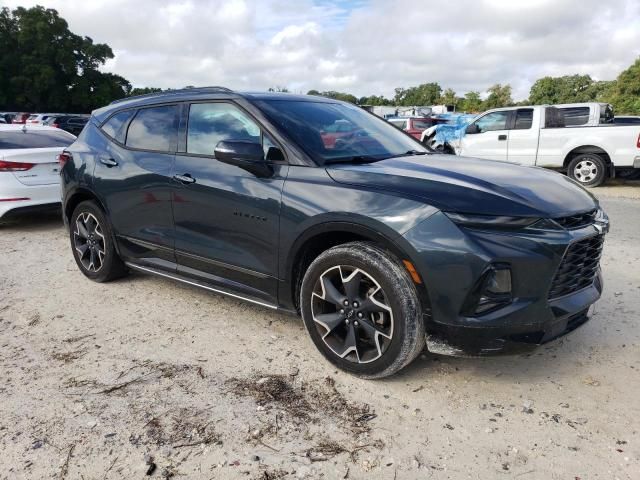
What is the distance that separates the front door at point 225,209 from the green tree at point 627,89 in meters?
40.2

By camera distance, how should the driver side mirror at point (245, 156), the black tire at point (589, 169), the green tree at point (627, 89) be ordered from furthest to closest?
1. the green tree at point (627, 89)
2. the black tire at point (589, 169)
3. the driver side mirror at point (245, 156)

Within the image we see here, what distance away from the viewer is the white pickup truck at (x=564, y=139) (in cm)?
1056

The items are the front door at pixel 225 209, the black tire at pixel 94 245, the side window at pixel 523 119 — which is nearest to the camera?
the front door at pixel 225 209

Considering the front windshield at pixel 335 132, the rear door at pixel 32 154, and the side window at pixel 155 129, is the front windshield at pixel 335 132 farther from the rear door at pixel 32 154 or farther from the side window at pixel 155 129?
the rear door at pixel 32 154

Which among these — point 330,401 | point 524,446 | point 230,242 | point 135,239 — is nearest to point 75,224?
point 135,239

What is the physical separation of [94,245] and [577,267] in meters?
4.02

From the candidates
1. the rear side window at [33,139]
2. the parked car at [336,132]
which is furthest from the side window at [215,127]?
the rear side window at [33,139]

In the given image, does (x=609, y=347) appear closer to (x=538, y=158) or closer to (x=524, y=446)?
(x=524, y=446)

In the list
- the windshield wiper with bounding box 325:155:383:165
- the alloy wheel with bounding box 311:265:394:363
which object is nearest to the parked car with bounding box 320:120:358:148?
the windshield wiper with bounding box 325:155:383:165

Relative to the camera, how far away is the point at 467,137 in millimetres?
12891

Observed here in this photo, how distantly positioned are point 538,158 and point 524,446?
10.5 m

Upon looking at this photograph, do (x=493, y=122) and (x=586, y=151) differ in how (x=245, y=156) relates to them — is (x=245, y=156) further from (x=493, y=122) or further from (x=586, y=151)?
(x=493, y=122)

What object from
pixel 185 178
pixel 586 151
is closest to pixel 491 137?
pixel 586 151

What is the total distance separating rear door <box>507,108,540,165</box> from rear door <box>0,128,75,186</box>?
30.7ft
